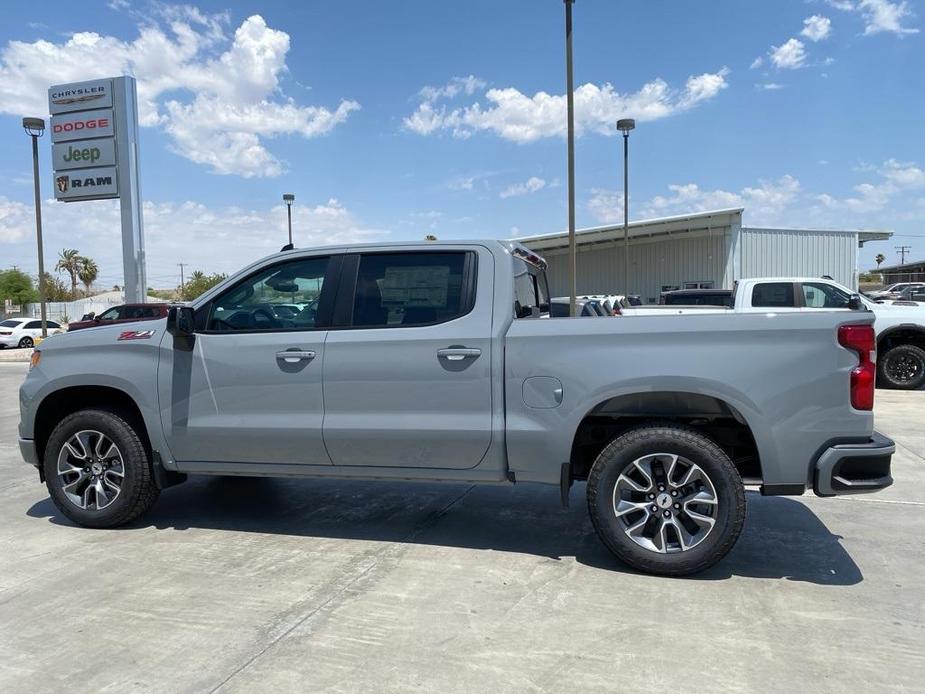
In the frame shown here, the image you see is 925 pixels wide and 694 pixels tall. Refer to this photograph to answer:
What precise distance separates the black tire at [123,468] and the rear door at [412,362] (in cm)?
143

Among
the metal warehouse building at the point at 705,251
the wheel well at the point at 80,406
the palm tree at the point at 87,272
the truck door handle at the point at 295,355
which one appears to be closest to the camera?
the truck door handle at the point at 295,355

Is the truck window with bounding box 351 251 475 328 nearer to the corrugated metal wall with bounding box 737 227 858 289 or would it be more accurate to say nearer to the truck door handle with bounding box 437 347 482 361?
the truck door handle with bounding box 437 347 482 361

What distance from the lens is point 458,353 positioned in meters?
4.11

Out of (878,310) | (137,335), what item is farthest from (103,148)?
(878,310)

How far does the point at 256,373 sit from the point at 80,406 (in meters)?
1.57

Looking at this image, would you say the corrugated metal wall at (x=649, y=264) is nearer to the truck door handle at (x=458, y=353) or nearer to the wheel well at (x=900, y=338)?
the wheel well at (x=900, y=338)

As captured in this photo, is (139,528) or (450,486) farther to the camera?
(450,486)

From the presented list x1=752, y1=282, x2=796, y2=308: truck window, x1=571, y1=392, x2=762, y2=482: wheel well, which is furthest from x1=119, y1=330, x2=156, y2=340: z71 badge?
x1=752, y1=282, x2=796, y2=308: truck window

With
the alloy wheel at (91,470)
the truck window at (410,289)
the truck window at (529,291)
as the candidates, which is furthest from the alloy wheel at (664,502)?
the alloy wheel at (91,470)

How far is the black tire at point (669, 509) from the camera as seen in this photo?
378cm

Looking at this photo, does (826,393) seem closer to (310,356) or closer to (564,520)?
(564,520)

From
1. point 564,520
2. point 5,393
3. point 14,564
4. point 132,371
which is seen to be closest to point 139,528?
point 14,564

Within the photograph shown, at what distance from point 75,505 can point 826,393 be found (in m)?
4.89

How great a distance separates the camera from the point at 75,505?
4.87 meters
